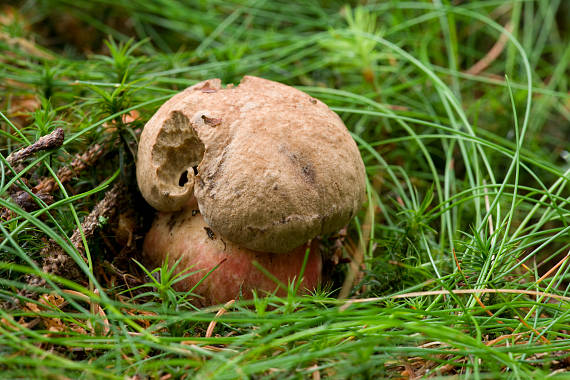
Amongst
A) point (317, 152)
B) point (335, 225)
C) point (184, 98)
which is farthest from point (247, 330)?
point (184, 98)

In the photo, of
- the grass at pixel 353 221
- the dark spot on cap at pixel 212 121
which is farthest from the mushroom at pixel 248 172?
the grass at pixel 353 221

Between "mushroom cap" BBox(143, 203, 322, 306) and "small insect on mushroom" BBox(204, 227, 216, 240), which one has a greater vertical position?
"small insect on mushroom" BBox(204, 227, 216, 240)

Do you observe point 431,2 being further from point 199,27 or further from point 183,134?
point 183,134

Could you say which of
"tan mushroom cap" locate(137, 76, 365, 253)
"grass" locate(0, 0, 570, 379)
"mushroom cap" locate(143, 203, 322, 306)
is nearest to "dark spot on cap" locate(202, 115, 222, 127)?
"tan mushroom cap" locate(137, 76, 365, 253)

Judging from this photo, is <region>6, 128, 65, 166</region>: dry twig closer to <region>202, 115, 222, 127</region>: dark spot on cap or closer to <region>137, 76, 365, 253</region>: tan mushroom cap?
<region>137, 76, 365, 253</region>: tan mushroom cap

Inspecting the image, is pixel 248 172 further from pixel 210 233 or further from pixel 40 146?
pixel 40 146

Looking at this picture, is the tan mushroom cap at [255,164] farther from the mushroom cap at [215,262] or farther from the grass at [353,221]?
the grass at [353,221]
